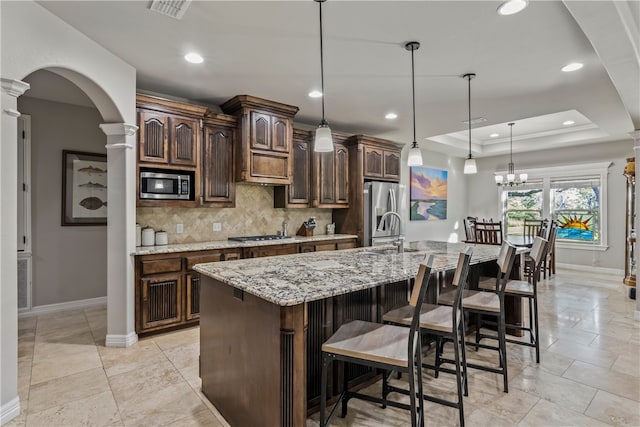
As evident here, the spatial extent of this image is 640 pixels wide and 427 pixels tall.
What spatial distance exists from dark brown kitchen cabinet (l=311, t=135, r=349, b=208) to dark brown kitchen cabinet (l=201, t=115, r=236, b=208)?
1.29 meters

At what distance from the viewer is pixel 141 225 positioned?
3688mm

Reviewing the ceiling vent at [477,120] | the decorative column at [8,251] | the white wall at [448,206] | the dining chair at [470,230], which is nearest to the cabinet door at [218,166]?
the decorative column at [8,251]

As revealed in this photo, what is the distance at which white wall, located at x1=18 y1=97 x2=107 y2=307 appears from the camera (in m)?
3.98

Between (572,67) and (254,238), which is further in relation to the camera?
(254,238)

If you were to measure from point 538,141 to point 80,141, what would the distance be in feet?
26.8

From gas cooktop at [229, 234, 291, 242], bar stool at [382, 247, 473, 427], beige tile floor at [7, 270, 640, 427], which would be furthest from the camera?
gas cooktop at [229, 234, 291, 242]

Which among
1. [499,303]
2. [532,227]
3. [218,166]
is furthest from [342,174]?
[532,227]

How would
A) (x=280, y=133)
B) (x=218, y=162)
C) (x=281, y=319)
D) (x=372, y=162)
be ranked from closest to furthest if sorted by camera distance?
(x=281, y=319) → (x=218, y=162) → (x=280, y=133) → (x=372, y=162)

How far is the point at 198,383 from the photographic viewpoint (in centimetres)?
241

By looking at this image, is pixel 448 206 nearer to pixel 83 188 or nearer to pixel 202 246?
pixel 202 246

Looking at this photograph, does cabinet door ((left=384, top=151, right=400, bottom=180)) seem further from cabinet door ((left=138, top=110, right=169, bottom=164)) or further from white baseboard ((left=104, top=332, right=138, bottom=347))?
white baseboard ((left=104, top=332, right=138, bottom=347))

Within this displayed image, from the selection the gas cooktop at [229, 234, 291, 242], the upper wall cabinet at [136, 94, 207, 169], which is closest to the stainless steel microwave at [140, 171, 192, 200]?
the upper wall cabinet at [136, 94, 207, 169]

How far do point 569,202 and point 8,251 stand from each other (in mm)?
8737

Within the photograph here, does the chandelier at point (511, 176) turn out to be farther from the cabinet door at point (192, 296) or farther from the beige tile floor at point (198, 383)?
the cabinet door at point (192, 296)
